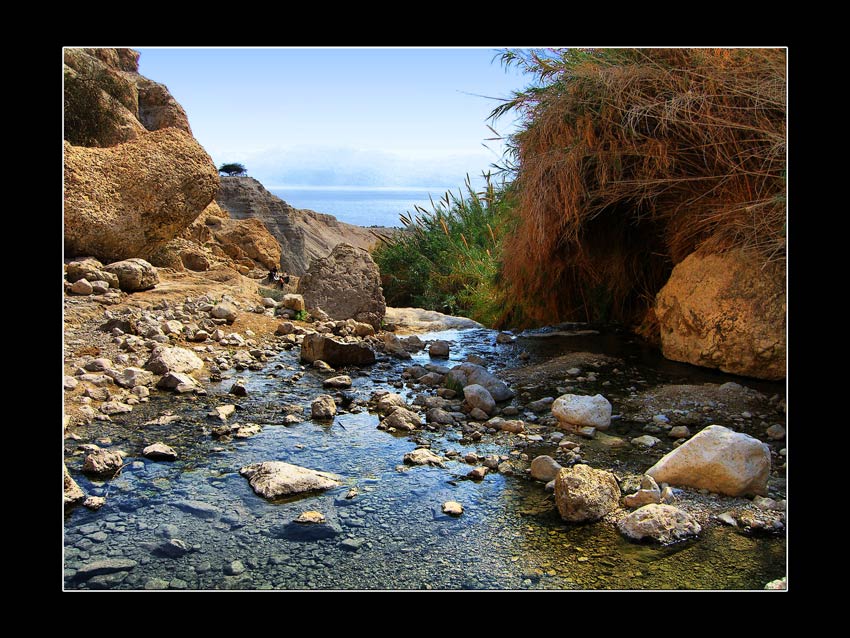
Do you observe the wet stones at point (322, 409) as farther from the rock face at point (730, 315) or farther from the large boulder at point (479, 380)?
the rock face at point (730, 315)

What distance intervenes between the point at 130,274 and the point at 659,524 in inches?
207

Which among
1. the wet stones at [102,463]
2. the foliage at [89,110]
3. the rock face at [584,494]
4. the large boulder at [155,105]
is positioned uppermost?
the large boulder at [155,105]

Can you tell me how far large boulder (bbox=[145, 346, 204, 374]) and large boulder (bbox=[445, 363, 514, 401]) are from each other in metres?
1.80

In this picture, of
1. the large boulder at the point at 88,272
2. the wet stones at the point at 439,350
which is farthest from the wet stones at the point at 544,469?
the large boulder at the point at 88,272

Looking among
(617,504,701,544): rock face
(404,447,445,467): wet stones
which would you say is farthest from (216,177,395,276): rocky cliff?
(617,504,701,544): rock face

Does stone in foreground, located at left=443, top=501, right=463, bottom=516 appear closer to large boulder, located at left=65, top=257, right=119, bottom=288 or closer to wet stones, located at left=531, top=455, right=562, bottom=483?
wet stones, located at left=531, top=455, right=562, bottom=483

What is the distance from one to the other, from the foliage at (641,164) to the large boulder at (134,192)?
3.34 meters

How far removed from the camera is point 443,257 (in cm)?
1147

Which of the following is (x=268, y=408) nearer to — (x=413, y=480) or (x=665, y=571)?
(x=413, y=480)

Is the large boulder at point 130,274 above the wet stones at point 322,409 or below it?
above

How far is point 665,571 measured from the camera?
2373 mm

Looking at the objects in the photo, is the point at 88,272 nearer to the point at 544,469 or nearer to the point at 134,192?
the point at 134,192

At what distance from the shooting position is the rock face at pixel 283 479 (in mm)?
2906
